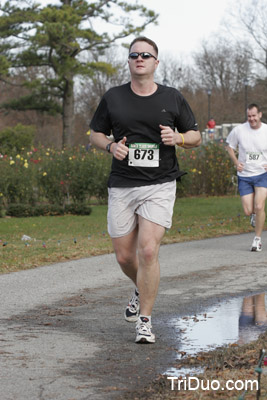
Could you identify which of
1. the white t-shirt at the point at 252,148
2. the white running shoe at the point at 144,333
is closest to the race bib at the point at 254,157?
the white t-shirt at the point at 252,148

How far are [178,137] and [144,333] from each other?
4.52 feet

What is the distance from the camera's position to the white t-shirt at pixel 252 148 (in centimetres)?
1127

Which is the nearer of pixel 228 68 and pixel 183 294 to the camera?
pixel 183 294

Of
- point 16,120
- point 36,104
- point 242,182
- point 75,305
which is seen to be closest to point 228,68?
point 16,120

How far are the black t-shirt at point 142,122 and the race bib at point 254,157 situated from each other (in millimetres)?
5433

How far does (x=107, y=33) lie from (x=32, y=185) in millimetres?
18317

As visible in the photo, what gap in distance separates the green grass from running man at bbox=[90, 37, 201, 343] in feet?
12.7

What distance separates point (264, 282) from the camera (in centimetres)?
855

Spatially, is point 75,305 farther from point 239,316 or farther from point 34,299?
point 239,316

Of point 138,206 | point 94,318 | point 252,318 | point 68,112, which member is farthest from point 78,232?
point 68,112

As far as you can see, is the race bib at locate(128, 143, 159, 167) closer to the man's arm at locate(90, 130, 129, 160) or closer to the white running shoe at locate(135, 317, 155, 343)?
the man's arm at locate(90, 130, 129, 160)

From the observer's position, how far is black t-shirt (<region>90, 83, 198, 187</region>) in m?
5.80

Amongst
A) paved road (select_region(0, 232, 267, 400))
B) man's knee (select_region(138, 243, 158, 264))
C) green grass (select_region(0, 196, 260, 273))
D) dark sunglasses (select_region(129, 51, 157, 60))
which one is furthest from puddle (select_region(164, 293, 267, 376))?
green grass (select_region(0, 196, 260, 273))

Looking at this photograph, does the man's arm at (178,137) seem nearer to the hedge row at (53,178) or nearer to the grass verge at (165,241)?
the grass verge at (165,241)
